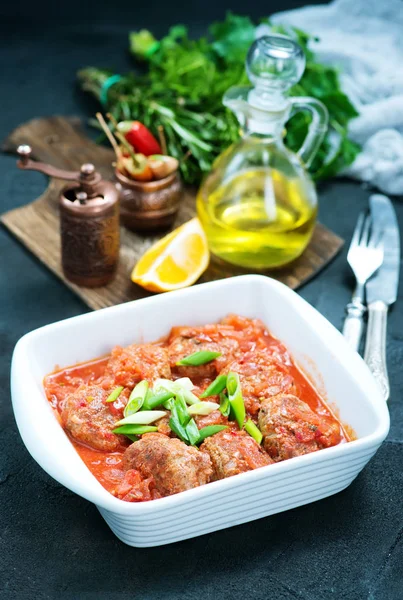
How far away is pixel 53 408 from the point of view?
328cm

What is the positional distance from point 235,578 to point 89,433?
725 millimetres

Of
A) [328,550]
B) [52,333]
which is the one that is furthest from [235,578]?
[52,333]

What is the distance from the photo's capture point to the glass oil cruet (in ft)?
14.0

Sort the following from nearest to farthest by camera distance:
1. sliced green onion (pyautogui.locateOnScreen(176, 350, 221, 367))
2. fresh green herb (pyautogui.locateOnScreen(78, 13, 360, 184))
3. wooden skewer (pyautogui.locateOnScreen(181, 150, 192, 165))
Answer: sliced green onion (pyautogui.locateOnScreen(176, 350, 221, 367)) < wooden skewer (pyautogui.locateOnScreen(181, 150, 192, 165)) < fresh green herb (pyautogui.locateOnScreen(78, 13, 360, 184))

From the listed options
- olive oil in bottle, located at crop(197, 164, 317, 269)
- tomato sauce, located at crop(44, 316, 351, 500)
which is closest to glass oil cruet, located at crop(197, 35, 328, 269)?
olive oil in bottle, located at crop(197, 164, 317, 269)

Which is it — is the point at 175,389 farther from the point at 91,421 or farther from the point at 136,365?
the point at 91,421

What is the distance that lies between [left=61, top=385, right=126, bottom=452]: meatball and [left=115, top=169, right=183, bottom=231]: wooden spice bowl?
5.17 ft

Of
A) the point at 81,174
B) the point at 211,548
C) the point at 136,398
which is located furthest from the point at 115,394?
the point at 81,174

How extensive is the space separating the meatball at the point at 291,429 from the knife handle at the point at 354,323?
72 cm

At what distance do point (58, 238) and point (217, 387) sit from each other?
5.55 ft

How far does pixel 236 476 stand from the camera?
2766mm

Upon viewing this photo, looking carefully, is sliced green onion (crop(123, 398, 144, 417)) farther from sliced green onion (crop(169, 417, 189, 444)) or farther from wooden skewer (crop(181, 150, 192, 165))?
wooden skewer (crop(181, 150, 192, 165))

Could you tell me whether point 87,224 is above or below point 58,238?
above

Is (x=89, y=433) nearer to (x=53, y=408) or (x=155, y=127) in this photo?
(x=53, y=408)
